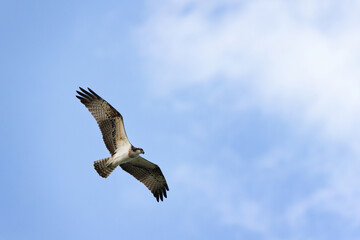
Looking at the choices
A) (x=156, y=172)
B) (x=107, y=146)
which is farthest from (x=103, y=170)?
(x=156, y=172)

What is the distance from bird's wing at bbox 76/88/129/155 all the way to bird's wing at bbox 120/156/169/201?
1.30 m

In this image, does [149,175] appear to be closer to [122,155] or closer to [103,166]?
[122,155]

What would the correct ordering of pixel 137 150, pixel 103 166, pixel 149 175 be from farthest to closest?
pixel 149 175, pixel 103 166, pixel 137 150

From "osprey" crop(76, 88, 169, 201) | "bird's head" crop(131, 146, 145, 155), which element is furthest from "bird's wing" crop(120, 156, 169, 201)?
"bird's head" crop(131, 146, 145, 155)

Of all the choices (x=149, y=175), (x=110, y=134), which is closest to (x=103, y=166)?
(x=110, y=134)

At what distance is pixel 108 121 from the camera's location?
69.1 feet

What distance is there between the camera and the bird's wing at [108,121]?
21.0 m

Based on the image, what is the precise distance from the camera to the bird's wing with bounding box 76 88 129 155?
2097cm

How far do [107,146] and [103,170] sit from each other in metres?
0.91

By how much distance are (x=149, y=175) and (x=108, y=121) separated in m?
3.06

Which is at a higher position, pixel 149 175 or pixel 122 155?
pixel 149 175

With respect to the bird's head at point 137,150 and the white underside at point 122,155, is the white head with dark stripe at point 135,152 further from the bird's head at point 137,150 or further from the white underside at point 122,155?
the white underside at point 122,155

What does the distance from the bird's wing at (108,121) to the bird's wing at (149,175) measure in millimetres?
1299

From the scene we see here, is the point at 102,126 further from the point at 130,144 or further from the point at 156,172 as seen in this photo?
the point at 156,172
